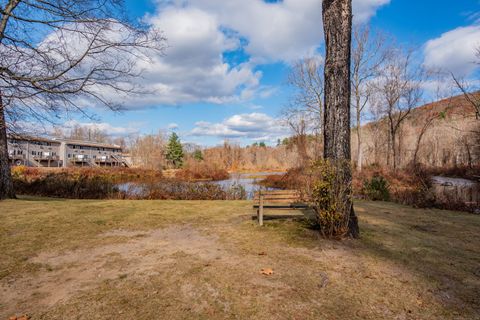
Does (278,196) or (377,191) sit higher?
(278,196)

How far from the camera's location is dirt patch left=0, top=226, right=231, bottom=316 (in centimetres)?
290

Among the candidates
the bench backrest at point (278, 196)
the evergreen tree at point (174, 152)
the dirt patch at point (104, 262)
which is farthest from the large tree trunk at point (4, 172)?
the evergreen tree at point (174, 152)

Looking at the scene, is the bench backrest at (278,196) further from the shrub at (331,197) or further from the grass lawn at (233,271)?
the shrub at (331,197)

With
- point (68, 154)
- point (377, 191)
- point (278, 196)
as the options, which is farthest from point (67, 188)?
point (68, 154)

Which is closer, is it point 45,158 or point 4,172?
point 4,172

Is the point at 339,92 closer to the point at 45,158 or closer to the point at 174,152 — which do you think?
the point at 174,152

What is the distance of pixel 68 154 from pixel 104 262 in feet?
179

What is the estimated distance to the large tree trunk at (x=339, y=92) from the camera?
4.85 metres

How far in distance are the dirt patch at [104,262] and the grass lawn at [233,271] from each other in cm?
2

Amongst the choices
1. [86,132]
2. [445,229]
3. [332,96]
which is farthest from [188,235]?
[86,132]

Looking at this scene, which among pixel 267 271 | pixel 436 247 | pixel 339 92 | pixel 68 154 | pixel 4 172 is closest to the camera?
pixel 267 271

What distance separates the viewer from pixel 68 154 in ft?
159

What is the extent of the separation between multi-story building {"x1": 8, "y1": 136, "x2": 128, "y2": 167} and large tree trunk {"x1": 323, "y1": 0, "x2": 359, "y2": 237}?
44.9 meters

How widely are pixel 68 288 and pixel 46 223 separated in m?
3.86
